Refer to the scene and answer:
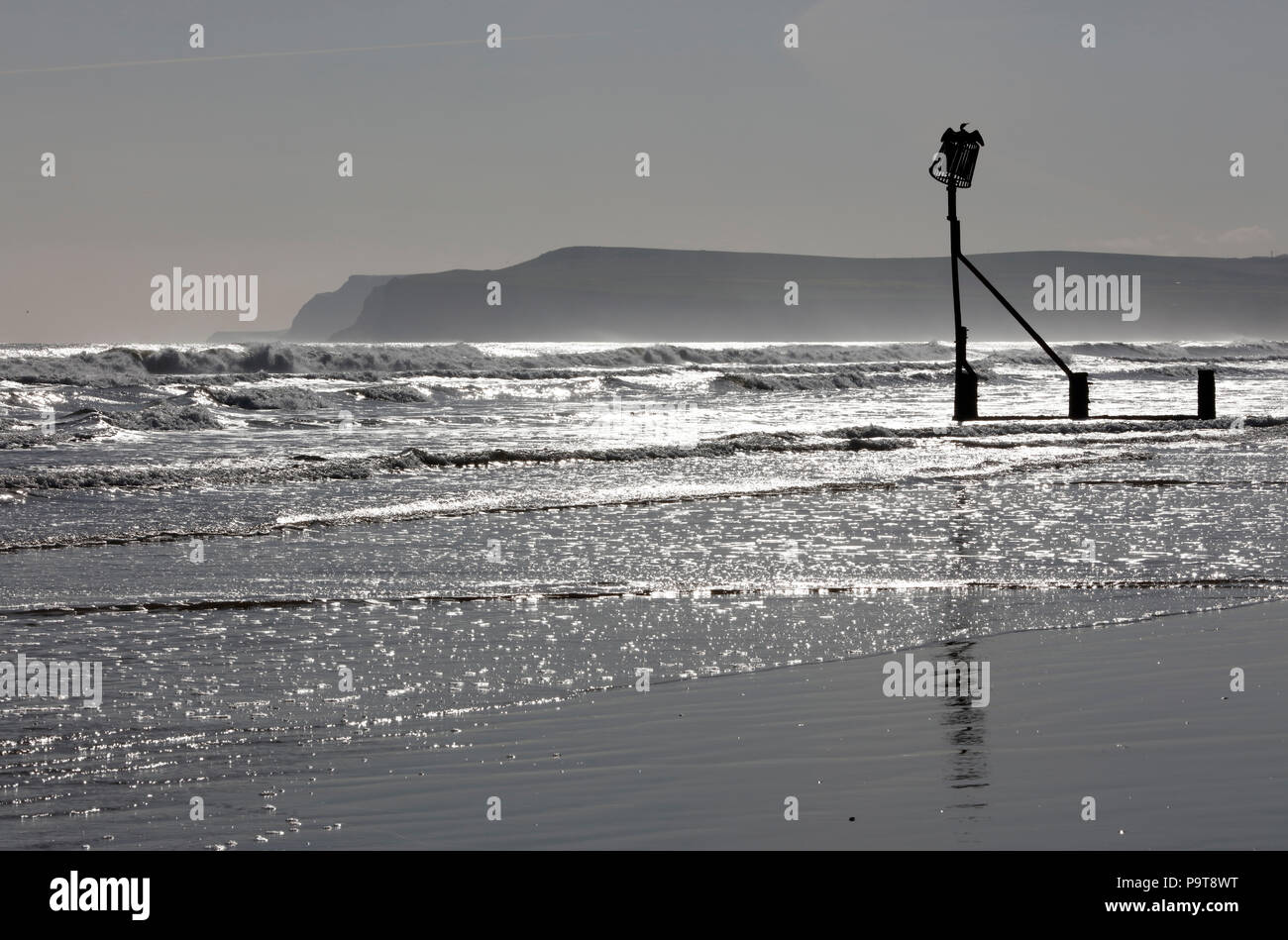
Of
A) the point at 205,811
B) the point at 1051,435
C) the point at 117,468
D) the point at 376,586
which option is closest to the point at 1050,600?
the point at 376,586

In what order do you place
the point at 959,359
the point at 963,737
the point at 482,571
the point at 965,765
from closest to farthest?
1. the point at 965,765
2. the point at 963,737
3. the point at 482,571
4. the point at 959,359

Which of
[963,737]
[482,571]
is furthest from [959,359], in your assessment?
[963,737]

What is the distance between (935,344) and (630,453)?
96059 millimetres

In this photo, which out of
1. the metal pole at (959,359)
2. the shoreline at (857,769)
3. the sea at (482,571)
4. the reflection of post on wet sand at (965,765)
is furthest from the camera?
the metal pole at (959,359)

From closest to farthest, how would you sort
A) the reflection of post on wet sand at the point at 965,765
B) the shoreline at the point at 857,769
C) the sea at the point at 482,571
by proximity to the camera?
the shoreline at the point at 857,769
the reflection of post on wet sand at the point at 965,765
the sea at the point at 482,571

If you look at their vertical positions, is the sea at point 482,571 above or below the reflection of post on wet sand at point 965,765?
above

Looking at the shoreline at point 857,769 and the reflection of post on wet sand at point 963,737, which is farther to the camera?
the reflection of post on wet sand at point 963,737

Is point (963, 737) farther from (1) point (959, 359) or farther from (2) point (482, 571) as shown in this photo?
(1) point (959, 359)

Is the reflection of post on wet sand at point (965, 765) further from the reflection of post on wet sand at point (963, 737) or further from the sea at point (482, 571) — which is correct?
the sea at point (482, 571)

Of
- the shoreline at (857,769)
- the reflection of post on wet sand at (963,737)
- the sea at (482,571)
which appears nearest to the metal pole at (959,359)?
the sea at (482,571)

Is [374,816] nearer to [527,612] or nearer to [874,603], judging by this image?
[527,612]

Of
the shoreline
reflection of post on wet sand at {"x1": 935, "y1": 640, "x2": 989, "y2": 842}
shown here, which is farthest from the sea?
reflection of post on wet sand at {"x1": 935, "y1": 640, "x2": 989, "y2": 842}

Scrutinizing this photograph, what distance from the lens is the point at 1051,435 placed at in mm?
25547

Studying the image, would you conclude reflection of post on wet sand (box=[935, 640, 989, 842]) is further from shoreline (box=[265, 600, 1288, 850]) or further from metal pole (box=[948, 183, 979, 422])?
metal pole (box=[948, 183, 979, 422])
